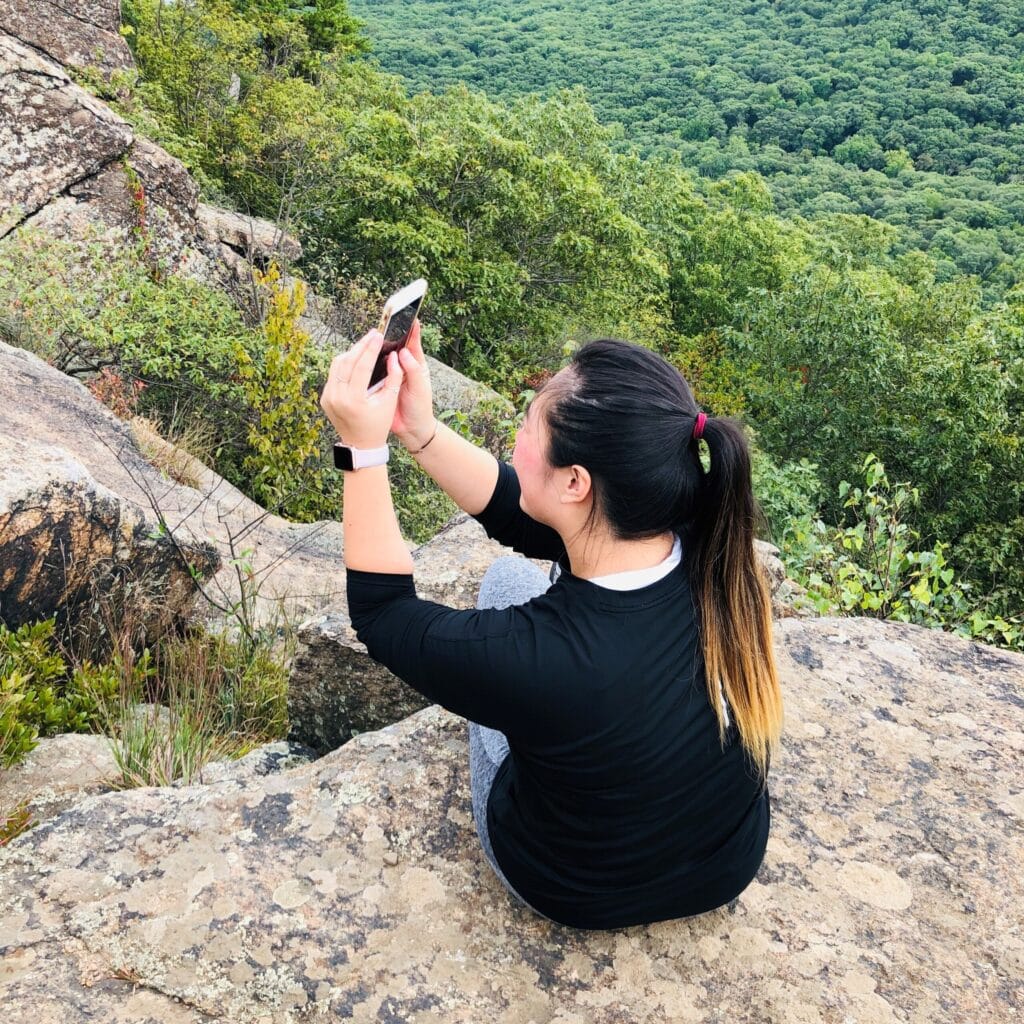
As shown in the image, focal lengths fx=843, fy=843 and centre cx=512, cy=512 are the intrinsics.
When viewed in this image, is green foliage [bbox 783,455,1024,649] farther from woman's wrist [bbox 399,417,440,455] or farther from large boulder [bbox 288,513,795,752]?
woman's wrist [bbox 399,417,440,455]

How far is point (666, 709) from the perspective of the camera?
66.1 inches

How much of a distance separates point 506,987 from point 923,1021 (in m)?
0.90

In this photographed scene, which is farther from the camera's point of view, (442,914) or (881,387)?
(881,387)

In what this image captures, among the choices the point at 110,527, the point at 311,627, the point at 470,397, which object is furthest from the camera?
the point at 470,397

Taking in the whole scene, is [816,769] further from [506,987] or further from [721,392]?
[721,392]

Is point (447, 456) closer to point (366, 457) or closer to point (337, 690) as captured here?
point (366, 457)

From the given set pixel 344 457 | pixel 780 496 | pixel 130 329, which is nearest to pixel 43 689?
pixel 344 457

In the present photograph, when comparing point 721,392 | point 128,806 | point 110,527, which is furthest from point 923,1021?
point 721,392

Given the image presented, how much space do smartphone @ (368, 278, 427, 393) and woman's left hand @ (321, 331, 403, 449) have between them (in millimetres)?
41

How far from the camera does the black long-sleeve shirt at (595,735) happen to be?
1.62m

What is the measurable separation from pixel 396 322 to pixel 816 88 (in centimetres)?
8122

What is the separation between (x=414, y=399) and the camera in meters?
2.28

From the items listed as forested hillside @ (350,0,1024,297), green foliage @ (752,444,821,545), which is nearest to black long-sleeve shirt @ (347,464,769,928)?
green foliage @ (752,444,821,545)

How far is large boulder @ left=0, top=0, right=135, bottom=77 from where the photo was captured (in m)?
11.9
